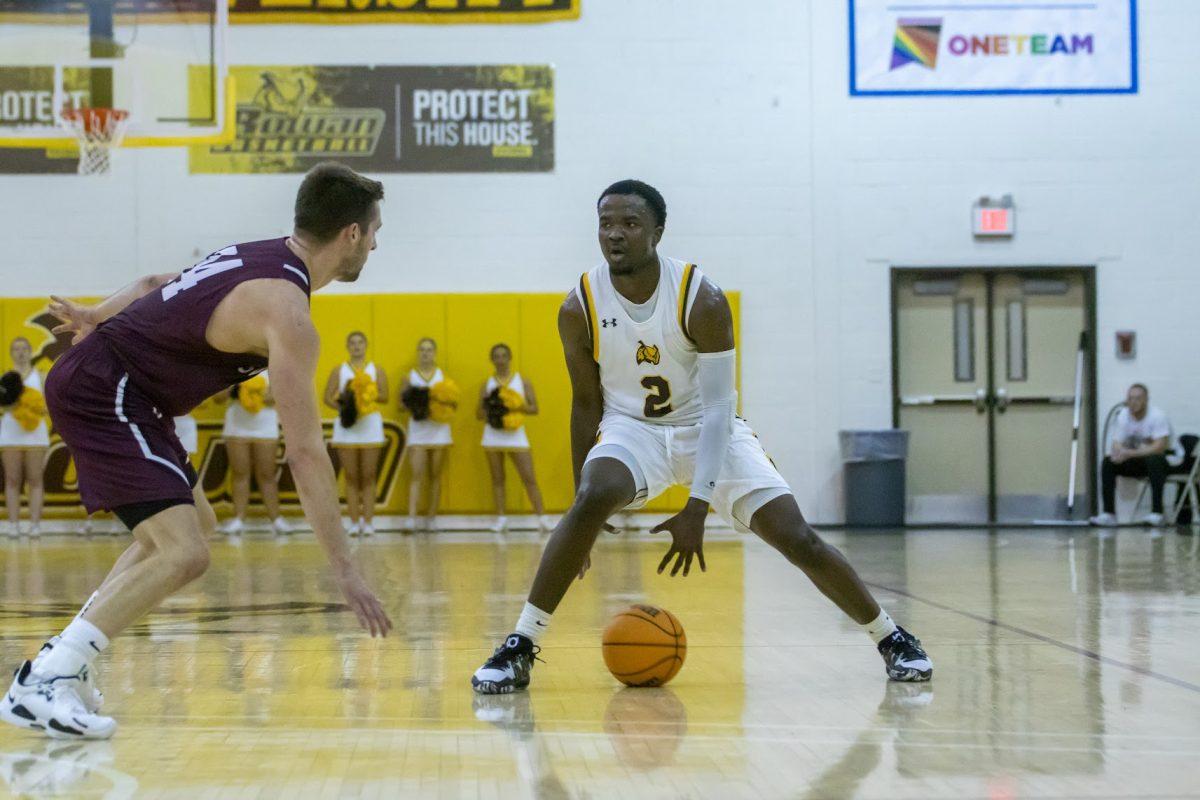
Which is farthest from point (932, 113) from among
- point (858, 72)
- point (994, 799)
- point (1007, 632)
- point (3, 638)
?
point (994, 799)

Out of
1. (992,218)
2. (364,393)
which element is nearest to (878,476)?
(992,218)

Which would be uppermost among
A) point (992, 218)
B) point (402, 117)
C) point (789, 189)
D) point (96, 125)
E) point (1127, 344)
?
point (402, 117)

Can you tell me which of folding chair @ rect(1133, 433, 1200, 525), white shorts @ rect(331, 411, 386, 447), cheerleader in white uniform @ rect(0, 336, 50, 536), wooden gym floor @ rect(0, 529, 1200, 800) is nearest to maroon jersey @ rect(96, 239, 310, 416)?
wooden gym floor @ rect(0, 529, 1200, 800)

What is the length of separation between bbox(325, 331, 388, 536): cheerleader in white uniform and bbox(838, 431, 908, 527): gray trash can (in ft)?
15.8

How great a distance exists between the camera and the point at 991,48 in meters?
14.6

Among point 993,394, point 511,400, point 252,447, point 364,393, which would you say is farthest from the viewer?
point 993,394

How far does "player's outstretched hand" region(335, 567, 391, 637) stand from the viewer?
3539mm

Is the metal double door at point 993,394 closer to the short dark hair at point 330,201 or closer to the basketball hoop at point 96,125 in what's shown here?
the basketball hoop at point 96,125

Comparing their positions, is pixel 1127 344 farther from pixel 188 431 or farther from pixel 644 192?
pixel 644 192

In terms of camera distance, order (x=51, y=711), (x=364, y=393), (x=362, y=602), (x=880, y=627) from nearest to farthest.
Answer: (x=362, y=602), (x=51, y=711), (x=880, y=627), (x=364, y=393)

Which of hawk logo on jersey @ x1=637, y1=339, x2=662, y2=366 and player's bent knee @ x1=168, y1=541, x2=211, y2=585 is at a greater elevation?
hawk logo on jersey @ x1=637, y1=339, x2=662, y2=366

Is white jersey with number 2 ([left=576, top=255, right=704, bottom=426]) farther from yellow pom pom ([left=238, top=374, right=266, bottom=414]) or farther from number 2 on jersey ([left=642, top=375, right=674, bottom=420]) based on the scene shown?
yellow pom pom ([left=238, top=374, right=266, bottom=414])

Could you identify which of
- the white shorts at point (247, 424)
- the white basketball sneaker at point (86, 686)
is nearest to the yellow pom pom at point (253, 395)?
the white shorts at point (247, 424)

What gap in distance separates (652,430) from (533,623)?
0.80 metres
